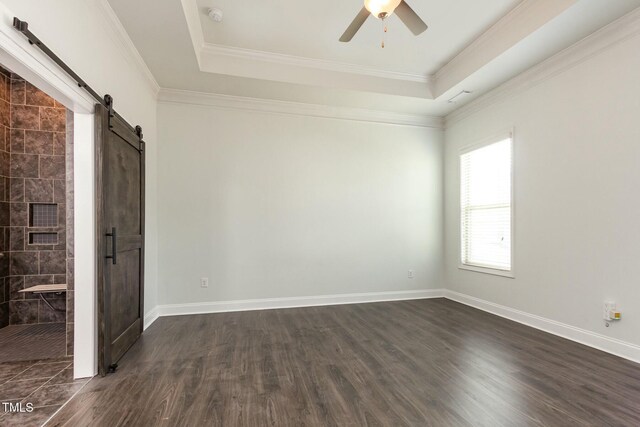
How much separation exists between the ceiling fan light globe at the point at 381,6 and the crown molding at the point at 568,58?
2.25 m

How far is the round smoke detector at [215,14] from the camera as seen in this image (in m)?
2.91

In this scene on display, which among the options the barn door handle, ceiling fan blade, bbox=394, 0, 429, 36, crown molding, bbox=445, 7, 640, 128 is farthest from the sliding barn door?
crown molding, bbox=445, 7, 640, 128

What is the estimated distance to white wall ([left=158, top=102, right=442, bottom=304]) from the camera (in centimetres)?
404

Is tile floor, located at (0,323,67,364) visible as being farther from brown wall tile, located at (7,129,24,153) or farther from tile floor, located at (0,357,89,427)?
brown wall tile, located at (7,129,24,153)

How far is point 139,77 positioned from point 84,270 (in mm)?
2246

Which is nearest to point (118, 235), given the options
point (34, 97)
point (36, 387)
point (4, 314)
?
point (36, 387)

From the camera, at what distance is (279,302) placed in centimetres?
429

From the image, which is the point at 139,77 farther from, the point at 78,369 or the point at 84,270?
the point at 78,369

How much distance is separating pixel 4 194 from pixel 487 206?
20.2 ft

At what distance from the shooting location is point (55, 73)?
1840 mm

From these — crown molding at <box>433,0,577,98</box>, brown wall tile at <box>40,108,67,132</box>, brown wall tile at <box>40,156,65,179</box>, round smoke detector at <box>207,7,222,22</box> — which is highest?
round smoke detector at <box>207,7,222,22</box>

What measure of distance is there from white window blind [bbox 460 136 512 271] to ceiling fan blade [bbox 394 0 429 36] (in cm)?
229

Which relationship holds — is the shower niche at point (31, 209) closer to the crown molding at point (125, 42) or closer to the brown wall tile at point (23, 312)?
the brown wall tile at point (23, 312)

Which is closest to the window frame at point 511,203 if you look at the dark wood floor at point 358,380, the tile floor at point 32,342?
the dark wood floor at point 358,380
